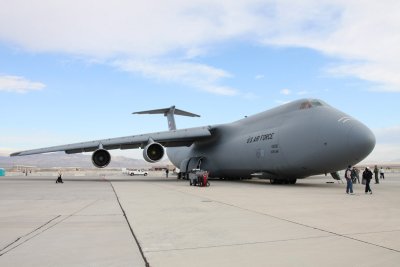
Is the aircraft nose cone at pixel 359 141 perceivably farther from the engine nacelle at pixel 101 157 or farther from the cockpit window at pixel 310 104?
the engine nacelle at pixel 101 157

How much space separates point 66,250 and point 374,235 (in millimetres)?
4111

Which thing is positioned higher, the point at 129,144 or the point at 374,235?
the point at 129,144

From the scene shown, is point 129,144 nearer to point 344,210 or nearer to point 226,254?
point 344,210

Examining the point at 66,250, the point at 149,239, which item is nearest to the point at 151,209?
the point at 149,239

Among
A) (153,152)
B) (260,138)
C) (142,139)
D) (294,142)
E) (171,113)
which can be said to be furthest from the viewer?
(171,113)

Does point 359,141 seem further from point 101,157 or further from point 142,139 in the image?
point 101,157

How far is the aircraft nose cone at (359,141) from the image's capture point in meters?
14.5

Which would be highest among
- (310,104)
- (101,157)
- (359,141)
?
(310,104)

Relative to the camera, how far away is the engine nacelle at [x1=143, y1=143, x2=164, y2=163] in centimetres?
2225

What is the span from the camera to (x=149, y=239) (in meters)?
5.20

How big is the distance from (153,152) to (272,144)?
25.4ft

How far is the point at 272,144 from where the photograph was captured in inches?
705

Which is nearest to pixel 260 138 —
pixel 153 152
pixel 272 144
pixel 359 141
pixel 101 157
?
pixel 272 144

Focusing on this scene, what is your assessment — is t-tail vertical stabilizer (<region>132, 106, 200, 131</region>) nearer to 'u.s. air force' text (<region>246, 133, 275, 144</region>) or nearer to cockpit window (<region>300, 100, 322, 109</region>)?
'u.s. air force' text (<region>246, 133, 275, 144</region>)
